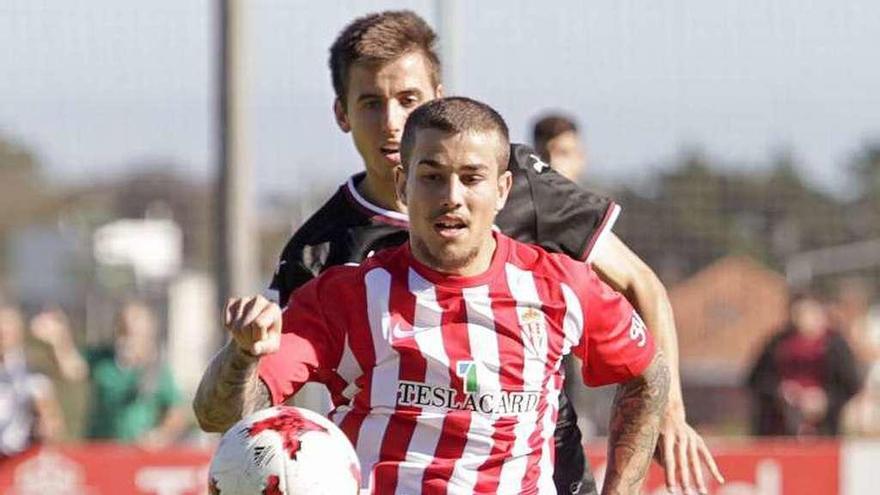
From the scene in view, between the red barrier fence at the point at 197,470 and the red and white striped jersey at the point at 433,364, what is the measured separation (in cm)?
687

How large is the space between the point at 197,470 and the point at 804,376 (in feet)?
16.2

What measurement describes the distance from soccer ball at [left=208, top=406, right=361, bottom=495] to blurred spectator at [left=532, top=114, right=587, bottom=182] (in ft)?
13.5

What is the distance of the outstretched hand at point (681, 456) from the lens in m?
5.84

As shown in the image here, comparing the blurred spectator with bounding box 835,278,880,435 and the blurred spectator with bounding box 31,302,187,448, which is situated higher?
the blurred spectator with bounding box 31,302,187,448

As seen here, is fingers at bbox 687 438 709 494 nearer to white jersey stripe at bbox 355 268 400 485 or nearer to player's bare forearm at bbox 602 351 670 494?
player's bare forearm at bbox 602 351 670 494

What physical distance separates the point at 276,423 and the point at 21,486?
8376mm

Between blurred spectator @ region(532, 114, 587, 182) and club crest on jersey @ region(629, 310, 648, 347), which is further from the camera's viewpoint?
blurred spectator @ region(532, 114, 587, 182)

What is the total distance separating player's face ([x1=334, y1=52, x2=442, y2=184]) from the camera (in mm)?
5789

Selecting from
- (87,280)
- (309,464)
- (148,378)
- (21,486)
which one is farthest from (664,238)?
(87,280)

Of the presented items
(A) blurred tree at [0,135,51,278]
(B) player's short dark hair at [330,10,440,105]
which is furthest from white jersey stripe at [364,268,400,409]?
(A) blurred tree at [0,135,51,278]

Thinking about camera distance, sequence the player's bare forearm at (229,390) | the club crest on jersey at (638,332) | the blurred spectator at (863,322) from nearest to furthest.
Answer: the player's bare forearm at (229,390)
the club crest on jersey at (638,332)
the blurred spectator at (863,322)

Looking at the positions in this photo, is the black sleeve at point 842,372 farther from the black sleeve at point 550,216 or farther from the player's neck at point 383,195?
the player's neck at point 383,195

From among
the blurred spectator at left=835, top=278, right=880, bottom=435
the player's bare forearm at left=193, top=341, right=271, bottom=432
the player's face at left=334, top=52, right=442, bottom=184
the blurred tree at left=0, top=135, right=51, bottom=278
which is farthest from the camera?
the blurred tree at left=0, top=135, right=51, bottom=278

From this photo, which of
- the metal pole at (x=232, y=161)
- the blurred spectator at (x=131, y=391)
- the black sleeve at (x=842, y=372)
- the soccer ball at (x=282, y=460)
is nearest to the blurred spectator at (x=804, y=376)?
the black sleeve at (x=842, y=372)
